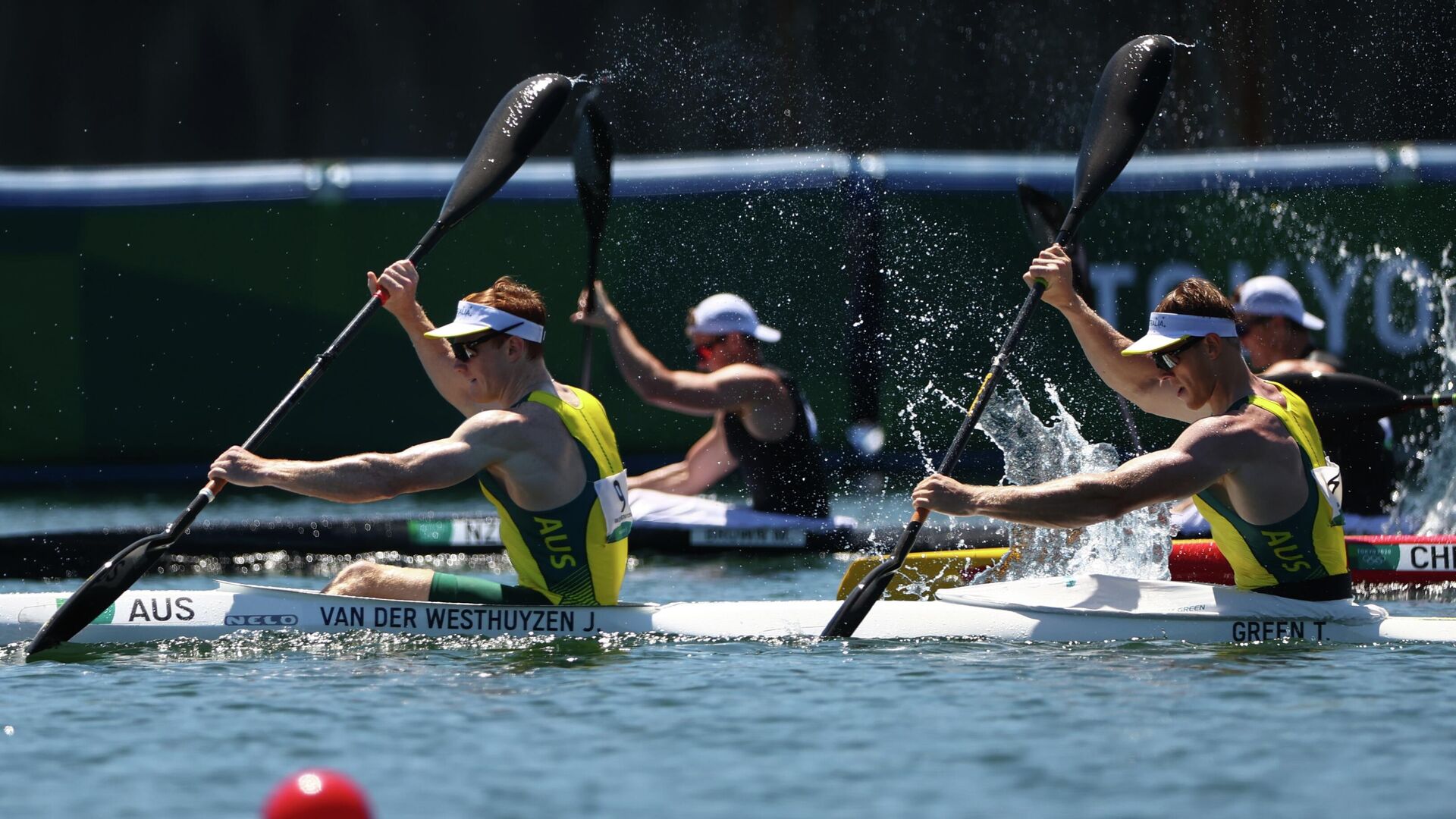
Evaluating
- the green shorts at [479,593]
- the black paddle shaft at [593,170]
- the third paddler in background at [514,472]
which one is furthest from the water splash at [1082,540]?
the black paddle shaft at [593,170]

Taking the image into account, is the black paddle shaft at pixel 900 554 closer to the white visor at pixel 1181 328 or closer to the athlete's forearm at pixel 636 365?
the white visor at pixel 1181 328

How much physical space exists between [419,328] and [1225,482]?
3070 mm

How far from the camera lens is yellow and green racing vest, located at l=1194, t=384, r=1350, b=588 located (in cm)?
646

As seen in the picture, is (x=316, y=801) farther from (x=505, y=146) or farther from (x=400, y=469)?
(x=505, y=146)

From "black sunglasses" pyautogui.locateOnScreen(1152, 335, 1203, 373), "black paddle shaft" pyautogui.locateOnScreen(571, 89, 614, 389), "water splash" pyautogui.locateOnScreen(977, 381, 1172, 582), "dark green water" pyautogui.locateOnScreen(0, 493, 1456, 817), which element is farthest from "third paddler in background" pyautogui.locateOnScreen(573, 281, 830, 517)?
"black sunglasses" pyautogui.locateOnScreen(1152, 335, 1203, 373)

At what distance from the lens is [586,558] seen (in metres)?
6.76

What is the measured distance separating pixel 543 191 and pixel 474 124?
4.41m

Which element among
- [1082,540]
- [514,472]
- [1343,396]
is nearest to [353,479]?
[514,472]

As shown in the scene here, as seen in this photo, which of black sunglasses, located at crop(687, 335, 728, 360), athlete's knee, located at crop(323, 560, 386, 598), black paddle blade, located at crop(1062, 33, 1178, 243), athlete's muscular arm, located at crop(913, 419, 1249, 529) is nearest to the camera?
athlete's muscular arm, located at crop(913, 419, 1249, 529)

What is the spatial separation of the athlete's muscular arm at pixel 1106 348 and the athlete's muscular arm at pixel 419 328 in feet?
7.27

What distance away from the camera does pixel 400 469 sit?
6434mm

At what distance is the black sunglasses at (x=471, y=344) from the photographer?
665 cm

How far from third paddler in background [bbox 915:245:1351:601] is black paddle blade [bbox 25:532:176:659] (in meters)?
2.81

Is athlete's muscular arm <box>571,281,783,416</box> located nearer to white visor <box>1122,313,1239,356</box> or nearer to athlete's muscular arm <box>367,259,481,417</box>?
athlete's muscular arm <box>367,259,481,417</box>
